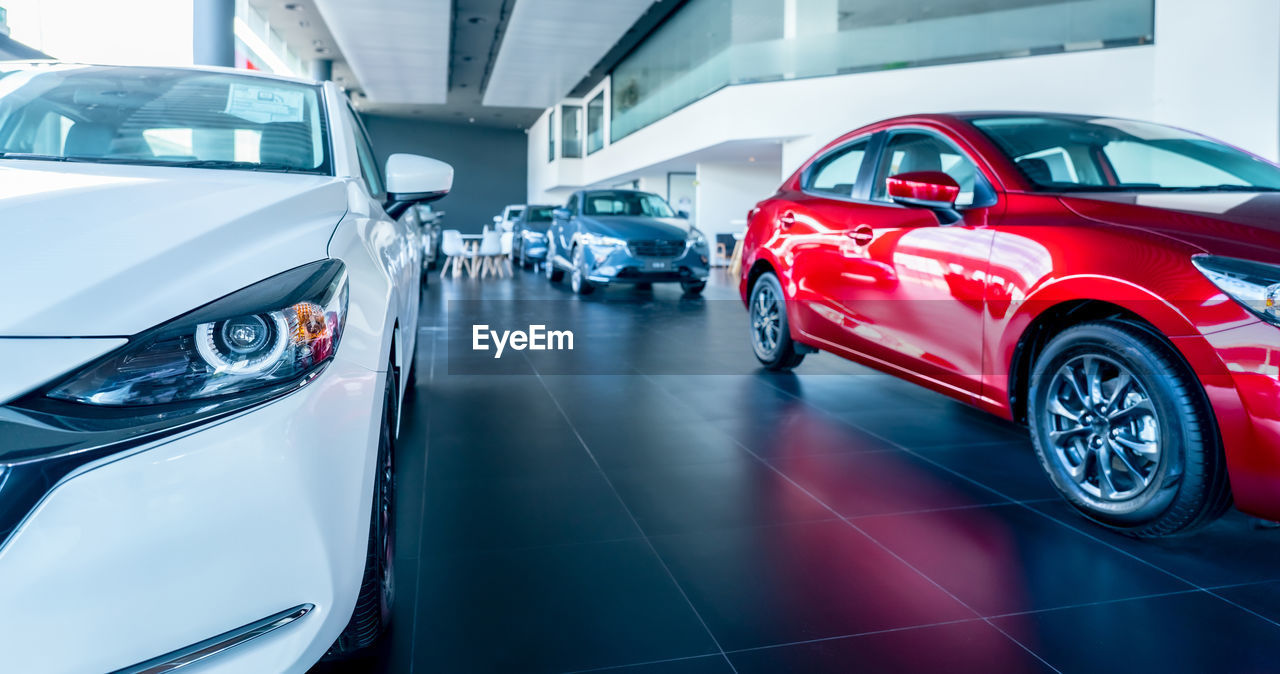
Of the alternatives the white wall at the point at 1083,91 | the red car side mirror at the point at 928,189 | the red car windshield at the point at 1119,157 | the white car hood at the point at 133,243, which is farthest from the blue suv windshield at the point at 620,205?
the white car hood at the point at 133,243

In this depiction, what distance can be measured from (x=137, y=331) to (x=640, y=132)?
21.1 metres

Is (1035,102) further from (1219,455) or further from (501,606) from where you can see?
(501,606)

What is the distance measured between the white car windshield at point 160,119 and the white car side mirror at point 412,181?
0.71ft

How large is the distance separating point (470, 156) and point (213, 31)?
29.2 metres

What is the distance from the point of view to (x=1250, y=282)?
199 centimetres

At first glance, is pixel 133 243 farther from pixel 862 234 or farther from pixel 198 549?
pixel 862 234

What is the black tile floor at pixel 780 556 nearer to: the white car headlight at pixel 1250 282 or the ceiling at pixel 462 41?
the white car headlight at pixel 1250 282

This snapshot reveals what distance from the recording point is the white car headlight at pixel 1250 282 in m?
1.95

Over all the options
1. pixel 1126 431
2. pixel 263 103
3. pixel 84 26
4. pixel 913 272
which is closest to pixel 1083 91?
pixel 913 272

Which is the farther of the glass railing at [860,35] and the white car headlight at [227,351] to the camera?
the glass railing at [860,35]

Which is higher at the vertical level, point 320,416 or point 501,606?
point 320,416

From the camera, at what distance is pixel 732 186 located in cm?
2058

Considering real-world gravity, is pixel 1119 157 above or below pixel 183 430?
above

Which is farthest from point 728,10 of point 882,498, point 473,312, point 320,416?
point 320,416
